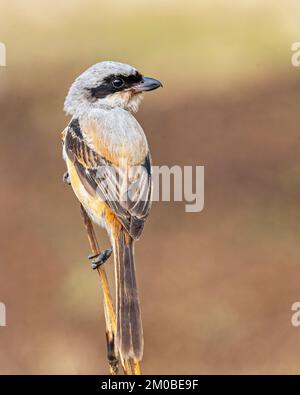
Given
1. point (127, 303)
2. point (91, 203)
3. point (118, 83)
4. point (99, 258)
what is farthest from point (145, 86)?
point (127, 303)

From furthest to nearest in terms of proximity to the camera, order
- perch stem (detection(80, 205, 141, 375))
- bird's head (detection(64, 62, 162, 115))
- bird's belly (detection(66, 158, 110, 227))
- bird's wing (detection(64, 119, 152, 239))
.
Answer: bird's head (detection(64, 62, 162, 115)), bird's belly (detection(66, 158, 110, 227)), bird's wing (detection(64, 119, 152, 239)), perch stem (detection(80, 205, 141, 375))

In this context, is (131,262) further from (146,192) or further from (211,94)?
(211,94)

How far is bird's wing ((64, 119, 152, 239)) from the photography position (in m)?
2.79

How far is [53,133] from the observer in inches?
203

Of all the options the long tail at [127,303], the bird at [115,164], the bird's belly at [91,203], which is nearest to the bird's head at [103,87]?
the bird at [115,164]

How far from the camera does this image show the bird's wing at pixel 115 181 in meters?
2.79

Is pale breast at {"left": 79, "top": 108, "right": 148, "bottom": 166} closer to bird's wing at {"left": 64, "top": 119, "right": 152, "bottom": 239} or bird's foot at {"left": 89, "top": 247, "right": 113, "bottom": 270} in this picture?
bird's wing at {"left": 64, "top": 119, "right": 152, "bottom": 239}

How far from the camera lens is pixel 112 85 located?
3.15 meters

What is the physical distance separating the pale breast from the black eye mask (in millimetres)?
84

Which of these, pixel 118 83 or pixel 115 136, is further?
pixel 118 83

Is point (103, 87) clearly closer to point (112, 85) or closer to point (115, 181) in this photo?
point (112, 85)

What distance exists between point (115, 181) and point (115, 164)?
10 cm

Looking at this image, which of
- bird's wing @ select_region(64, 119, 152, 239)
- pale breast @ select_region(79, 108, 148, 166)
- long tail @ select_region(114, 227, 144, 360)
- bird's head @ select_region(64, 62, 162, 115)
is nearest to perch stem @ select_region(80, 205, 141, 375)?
long tail @ select_region(114, 227, 144, 360)

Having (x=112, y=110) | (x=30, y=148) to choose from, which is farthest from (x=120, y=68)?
(x=30, y=148)
